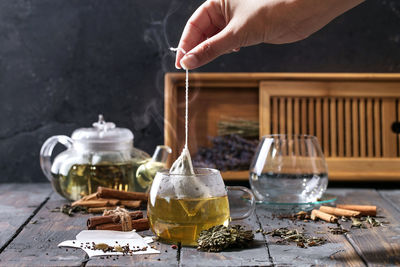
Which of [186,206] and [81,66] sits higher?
[81,66]

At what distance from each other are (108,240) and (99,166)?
1.57 ft

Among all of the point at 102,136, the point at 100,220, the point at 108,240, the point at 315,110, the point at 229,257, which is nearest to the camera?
the point at 229,257

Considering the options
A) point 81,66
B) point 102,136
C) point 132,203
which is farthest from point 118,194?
point 81,66

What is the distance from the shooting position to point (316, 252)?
104cm

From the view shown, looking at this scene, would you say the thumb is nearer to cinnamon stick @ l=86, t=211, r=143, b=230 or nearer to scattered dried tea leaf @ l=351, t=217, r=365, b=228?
cinnamon stick @ l=86, t=211, r=143, b=230

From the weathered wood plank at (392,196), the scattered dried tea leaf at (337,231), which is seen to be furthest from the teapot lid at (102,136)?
the weathered wood plank at (392,196)

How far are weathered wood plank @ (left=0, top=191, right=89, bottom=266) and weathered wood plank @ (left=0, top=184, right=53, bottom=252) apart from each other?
→ 0.03 meters

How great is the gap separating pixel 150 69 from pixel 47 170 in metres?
0.70

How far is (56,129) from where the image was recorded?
7.11 feet

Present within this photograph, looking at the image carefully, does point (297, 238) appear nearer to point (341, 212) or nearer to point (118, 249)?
point (341, 212)

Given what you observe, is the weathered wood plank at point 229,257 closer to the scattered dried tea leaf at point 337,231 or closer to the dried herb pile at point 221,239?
the dried herb pile at point 221,239

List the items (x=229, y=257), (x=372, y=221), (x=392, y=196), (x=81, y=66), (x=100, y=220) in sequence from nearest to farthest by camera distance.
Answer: (x=229, y=257) → (x=100, y=220) → (x=372, y=221) → (x=392, y=196) → (x=81, y=66)

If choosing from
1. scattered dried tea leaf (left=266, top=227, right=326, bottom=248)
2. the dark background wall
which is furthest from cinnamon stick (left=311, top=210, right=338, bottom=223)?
the dark background wall

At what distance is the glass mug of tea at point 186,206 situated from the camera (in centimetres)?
105
